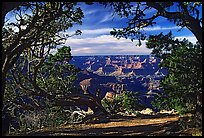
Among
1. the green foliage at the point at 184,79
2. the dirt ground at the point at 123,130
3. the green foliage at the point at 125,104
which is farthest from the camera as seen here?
the green foliage at the point at 125,104

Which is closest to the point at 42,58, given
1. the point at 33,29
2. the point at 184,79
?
the point at 33,29

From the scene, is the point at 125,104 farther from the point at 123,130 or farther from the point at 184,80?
the point at 184,80

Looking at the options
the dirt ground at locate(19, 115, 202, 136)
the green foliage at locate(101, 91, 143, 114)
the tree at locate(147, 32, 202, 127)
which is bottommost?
the dirt ground at locate(19, 115, 202, 136)

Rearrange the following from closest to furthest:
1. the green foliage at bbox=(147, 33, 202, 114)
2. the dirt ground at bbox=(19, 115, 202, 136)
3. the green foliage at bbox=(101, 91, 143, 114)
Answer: the green foliage at bbox=(147, 33, 202, 114) < the dirt ground at bbox=(19, 115, 202, 136) < the green foliage at bbox=(101, 91, 143, 114)

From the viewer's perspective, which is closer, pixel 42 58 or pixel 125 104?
pixel 42 58

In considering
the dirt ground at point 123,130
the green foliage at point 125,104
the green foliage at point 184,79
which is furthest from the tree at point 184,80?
the green foliage at point 125,104

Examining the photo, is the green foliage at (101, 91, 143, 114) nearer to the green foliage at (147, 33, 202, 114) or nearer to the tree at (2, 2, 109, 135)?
the tree at (2, 2, 109, 135)

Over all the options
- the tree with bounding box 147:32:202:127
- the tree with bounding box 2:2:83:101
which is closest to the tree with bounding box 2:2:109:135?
the tree with bounding box 2:2:83:101

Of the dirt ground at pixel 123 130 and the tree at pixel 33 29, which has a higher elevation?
the tree at pixel 33 29

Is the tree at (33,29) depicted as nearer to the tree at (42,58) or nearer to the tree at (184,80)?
the tree at (42,58)

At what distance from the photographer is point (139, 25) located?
1035 centimetres

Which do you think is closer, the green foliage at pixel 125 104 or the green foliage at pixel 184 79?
the green foliage at pixel 184 79

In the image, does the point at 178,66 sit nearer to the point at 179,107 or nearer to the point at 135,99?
the point at 179,107

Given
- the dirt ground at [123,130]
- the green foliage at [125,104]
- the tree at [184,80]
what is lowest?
the dirt ground at [123,130]
